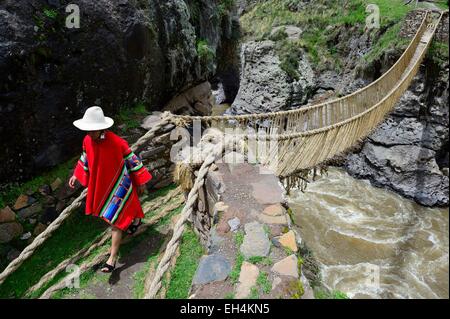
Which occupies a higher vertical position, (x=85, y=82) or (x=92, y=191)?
(x=85, y=82)

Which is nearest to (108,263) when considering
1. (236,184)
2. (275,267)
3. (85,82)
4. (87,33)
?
(236,184)

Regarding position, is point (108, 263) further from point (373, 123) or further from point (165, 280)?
point (373, 123)

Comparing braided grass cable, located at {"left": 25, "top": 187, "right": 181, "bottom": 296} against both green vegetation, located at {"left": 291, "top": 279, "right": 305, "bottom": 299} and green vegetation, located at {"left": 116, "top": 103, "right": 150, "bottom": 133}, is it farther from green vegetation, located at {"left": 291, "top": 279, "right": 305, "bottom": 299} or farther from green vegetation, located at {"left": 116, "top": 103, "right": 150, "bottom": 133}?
green vegetation, located at {"left": 291, "top": 279, "right": 305, "bottom": 299}

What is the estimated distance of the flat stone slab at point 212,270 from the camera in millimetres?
1770

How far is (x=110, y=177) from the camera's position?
7.99 feet

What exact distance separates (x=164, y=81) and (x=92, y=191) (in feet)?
8.70

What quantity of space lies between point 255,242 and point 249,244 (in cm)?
4

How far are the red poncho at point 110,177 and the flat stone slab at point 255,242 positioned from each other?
95cm

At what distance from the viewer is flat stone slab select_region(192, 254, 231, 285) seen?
5.81 ft

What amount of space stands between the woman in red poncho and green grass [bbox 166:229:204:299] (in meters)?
0.50

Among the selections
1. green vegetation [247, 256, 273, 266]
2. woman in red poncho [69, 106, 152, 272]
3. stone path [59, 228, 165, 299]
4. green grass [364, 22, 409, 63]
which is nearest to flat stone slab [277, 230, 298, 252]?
green vegetation [247, 256, 273, 266]

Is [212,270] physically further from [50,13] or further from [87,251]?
[50,13]

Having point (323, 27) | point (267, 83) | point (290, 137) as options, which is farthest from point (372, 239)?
point (323, 27)

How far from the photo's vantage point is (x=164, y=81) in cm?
474
